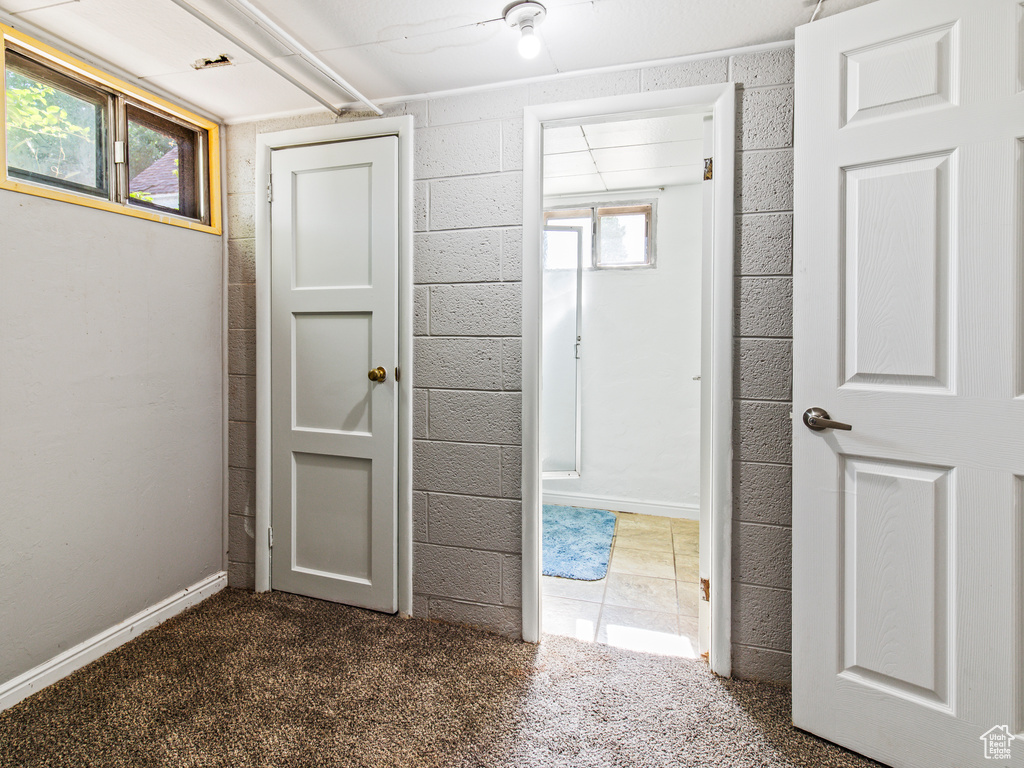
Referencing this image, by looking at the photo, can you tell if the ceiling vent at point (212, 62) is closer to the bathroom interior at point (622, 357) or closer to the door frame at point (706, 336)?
the door frame at point (706, 336)

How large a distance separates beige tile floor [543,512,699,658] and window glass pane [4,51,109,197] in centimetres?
245

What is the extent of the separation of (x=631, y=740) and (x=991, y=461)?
1.20 m

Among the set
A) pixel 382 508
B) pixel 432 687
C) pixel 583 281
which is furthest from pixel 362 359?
pixel 583 281

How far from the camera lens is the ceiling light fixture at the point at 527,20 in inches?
57.8

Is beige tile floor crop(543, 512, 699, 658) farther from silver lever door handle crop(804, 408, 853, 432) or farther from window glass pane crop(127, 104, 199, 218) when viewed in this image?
window glass pane crop(127, 104, 199, 218)

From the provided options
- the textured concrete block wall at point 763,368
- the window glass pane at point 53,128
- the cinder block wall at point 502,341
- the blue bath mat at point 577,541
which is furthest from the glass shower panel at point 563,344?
the window glass pane at point 53,128

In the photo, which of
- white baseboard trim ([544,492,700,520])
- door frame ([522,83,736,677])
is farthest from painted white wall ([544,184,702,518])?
door frame ([522,83,736,677])

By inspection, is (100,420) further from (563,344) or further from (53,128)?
(563,344)

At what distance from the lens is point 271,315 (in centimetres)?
228

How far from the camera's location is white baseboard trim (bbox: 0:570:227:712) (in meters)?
1.61

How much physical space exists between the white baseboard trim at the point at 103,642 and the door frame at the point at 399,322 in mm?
231

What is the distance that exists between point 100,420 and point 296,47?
4.82 ft

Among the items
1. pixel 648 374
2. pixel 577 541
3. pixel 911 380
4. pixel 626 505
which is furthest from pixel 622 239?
pixel 911 380

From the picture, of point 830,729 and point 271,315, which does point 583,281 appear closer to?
point 271,315
